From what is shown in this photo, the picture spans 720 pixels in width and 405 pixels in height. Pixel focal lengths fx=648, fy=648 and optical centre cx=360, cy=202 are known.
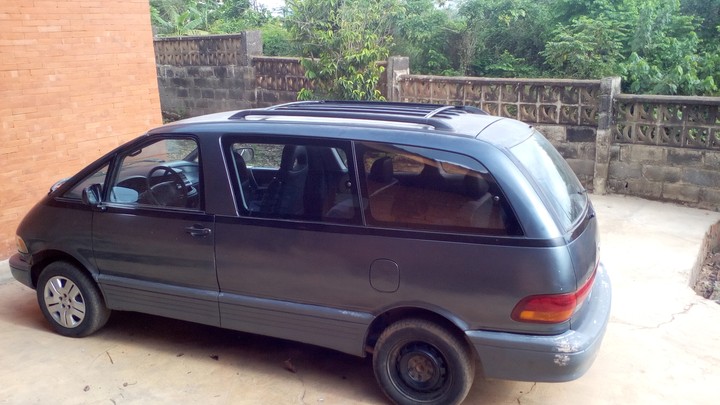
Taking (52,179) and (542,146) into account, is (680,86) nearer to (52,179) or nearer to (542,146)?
(542,146)

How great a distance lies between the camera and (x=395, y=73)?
984 cm

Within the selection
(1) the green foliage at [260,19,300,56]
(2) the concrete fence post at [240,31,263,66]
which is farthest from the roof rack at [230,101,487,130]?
(1) the green foliage at [260,19,300,56]

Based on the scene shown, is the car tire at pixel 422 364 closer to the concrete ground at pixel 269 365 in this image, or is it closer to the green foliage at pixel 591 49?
the concrete ground at pixel 269 365

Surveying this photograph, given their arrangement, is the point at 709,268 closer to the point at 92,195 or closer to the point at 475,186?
the point at 475,186

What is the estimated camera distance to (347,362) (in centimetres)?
459

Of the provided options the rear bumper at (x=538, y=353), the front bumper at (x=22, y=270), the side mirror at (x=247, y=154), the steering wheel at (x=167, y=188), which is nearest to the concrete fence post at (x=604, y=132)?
the rear bumper at (x=538, y=353)

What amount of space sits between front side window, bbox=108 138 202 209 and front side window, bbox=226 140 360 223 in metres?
0.35

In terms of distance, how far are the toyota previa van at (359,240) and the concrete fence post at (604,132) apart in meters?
4.43

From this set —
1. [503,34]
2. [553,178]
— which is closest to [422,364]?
[553,178]

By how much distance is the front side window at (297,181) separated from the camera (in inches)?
157

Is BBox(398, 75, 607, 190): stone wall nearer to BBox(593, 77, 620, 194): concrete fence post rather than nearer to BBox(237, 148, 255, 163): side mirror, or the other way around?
BBox(593, 77, 620, 194): concrete fence post

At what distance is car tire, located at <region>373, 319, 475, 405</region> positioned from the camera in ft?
12.3

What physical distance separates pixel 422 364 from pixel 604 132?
5.81 metres

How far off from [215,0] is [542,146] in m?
21.5
